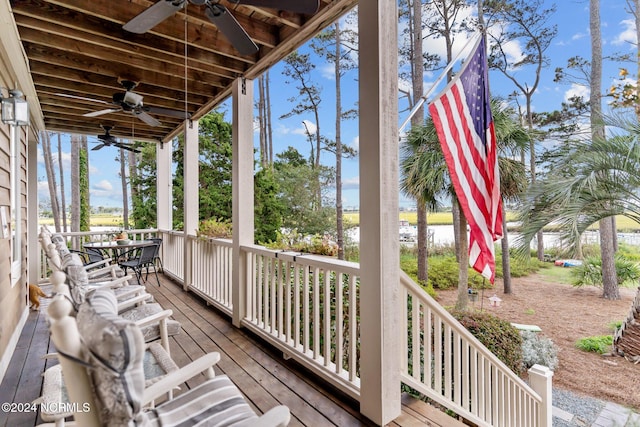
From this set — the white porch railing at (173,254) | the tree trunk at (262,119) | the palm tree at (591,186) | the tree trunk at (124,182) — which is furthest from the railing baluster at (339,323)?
the tree trunk at (124,182)

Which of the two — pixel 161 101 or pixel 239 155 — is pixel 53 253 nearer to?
pixel 239 155

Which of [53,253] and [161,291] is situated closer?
[53,253]

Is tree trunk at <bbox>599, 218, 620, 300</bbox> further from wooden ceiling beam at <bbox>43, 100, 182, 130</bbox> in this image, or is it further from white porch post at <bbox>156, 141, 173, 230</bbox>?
white porch post at <bbox>156, 141, 173, 230</bbox>

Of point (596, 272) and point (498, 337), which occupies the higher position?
point (596, 272)

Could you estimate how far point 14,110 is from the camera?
8.58ft

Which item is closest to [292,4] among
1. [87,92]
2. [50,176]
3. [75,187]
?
[87,92]

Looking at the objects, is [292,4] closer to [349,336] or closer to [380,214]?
[380,214]

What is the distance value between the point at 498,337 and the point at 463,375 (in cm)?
227

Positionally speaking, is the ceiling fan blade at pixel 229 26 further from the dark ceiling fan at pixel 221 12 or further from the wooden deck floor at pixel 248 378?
the wooden deck floor at pixel 248 378

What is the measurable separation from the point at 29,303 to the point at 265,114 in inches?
346

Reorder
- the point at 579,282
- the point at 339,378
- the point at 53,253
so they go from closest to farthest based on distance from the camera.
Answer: the point at 53,253
the point at 339,378
the point at 579,282

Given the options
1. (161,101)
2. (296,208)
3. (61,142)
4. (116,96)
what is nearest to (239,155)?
(116,96)

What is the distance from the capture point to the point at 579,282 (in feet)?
24.9

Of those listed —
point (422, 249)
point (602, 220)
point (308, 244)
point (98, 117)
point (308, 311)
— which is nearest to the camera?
point (308, 311)
